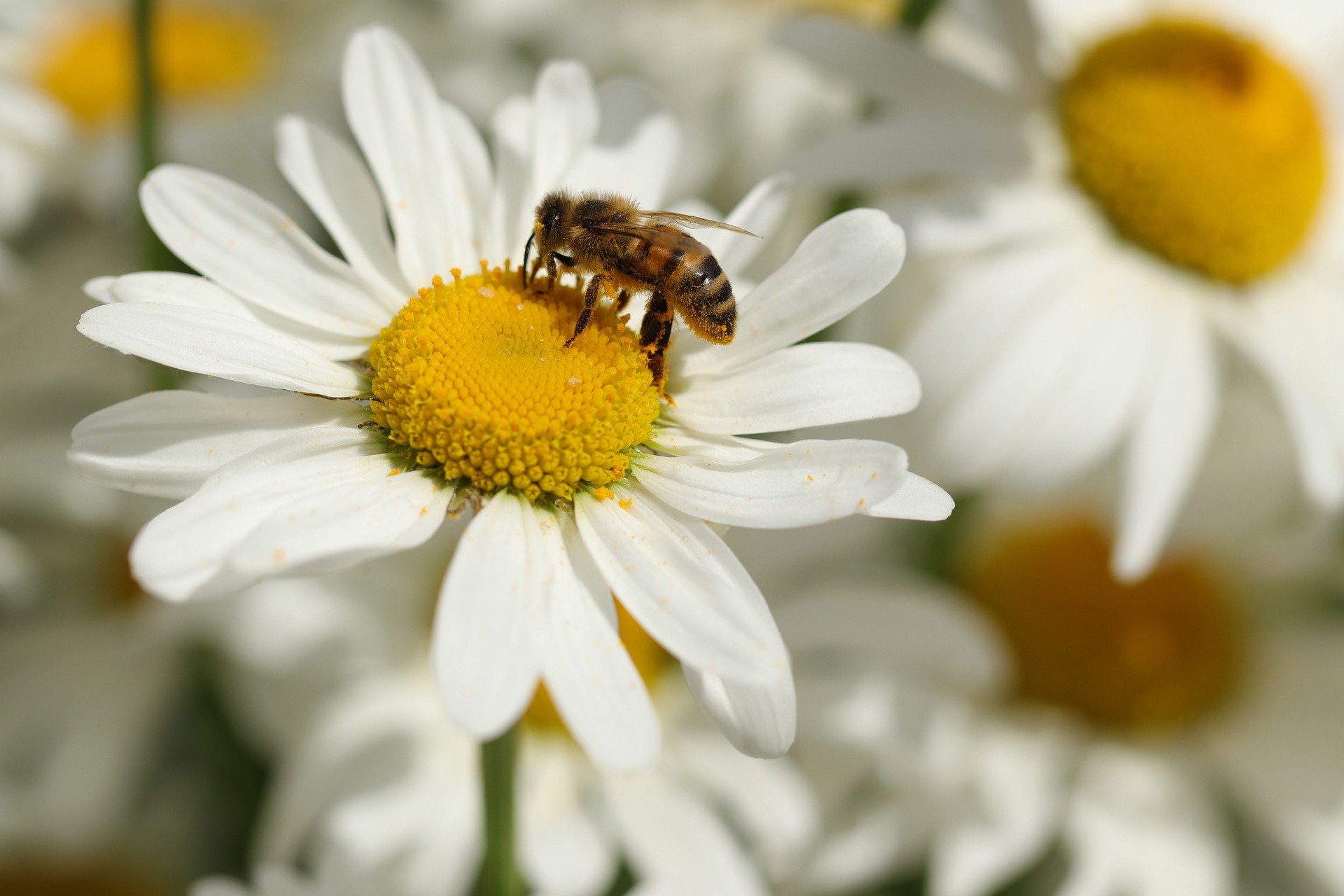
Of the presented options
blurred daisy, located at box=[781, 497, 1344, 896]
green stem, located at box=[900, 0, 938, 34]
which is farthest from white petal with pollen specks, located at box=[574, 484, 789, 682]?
green stem, located at box=[900, 0, 938, 34]

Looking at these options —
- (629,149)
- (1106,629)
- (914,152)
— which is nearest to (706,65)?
(914,152)

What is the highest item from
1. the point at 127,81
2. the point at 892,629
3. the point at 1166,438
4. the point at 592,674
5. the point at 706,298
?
the point at 706,298

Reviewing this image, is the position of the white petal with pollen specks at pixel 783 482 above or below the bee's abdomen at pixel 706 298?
below

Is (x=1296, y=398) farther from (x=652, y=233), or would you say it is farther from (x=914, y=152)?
(x=652, y=233)

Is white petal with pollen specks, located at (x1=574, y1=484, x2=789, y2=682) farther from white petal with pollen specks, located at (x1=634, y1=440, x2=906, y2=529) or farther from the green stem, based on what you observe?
the green stem

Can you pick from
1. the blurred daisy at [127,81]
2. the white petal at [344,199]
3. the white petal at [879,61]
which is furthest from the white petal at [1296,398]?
the blurred daisy at [127,81]

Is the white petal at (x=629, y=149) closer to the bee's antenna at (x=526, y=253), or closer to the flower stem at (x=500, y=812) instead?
the bee's antenna at (x=526, y=253)
